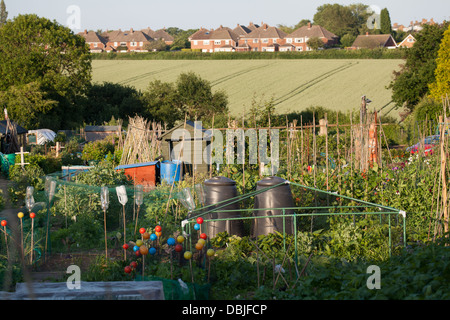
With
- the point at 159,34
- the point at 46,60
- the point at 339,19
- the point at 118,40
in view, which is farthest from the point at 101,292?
the point at 159,34

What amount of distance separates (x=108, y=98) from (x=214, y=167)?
22.8 metres

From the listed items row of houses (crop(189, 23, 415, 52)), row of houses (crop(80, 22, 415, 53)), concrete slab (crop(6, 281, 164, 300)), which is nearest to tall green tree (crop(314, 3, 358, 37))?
row of houses (crop(80, 22, 415, 53))

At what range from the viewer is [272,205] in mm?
7887

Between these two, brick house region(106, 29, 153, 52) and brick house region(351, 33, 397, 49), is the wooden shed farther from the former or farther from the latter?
brick house region(106, 29, 153, 52)

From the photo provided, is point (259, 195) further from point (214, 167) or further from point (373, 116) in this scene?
point (214, 167)

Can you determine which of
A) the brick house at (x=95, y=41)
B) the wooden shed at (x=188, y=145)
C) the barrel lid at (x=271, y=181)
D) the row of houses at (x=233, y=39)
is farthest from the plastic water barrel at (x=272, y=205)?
the brick house at (x=95, y=41)

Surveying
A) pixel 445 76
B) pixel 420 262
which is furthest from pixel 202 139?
pixel 445 76

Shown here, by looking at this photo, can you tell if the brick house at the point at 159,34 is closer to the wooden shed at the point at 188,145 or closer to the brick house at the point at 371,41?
→ the brick house at the point at 371,41

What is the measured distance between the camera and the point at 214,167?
12312 mm

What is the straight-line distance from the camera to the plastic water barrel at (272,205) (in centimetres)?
766

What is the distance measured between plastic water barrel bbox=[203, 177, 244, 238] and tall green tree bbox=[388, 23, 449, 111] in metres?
22.7

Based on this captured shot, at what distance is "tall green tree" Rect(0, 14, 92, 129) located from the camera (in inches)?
1185

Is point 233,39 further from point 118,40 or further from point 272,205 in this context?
point 272,205

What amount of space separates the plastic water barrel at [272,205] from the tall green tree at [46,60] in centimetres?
2330
